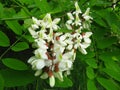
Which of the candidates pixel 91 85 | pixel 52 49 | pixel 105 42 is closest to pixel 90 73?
pixel 91 85

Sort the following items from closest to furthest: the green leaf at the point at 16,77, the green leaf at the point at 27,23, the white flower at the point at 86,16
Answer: the green leaf at the point at 16,77 → the green leaf at the point at 27,23 → the white flower at the point at 86,16

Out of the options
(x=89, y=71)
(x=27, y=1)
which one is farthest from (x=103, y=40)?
(x=27, y=1)

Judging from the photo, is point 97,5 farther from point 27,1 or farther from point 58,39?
point 58,39

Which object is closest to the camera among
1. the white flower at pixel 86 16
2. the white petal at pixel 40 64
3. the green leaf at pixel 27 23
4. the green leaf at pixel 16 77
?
the white petal at pixel 40 64

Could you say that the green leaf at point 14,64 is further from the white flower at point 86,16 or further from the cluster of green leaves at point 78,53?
the white flower at point 86,16

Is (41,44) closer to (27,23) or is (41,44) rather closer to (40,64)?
(40,64)

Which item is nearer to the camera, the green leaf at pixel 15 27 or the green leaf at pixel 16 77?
the green leaf at pixel 16 77

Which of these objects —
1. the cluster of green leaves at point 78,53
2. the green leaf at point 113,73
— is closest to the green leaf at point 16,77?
the cluster of green leaves at point 78,53

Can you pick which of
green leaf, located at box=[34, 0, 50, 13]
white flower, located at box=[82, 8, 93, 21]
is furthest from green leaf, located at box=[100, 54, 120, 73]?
green leaf, located at box=[34, 0, 50, 13]
